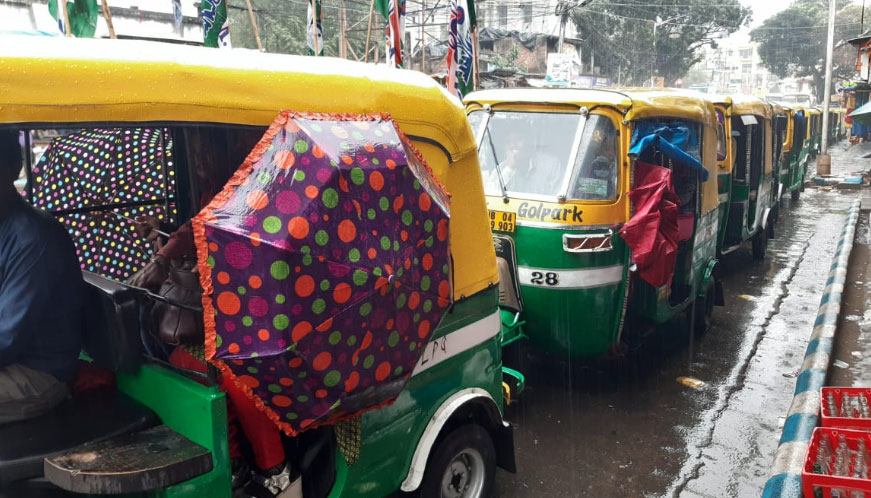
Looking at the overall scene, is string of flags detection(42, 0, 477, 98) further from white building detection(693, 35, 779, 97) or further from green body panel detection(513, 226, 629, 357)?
white building detection(693, 35, 779, 97)

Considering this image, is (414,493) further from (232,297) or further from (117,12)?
(117,12)

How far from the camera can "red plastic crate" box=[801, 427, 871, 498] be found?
328 cm

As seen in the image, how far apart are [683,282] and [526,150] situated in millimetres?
2099

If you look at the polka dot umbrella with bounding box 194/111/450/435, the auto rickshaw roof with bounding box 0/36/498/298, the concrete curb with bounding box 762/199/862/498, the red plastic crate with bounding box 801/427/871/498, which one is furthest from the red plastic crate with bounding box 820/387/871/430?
the polka dot umbrella with bounding box 194/111/450/435

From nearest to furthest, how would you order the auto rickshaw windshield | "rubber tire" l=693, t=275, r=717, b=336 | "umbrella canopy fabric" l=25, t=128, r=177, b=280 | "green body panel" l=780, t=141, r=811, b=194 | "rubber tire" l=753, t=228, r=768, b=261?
"umbrella canopy fabric" l=25, t=128, r=177, b=280 < the auto rickshaw windshield < "rubber tire" l=693, t=275, r=717, b=336 < "rubber tire" l=753, t=228, r=768, b=261 < "green body panel" l=780, t=141, r=811, b=194

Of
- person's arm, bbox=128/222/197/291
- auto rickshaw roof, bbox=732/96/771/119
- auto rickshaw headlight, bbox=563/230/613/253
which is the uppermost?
auto rickshaw roof, bbox=732/96/771/119

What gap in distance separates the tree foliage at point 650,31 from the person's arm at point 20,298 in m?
37.7

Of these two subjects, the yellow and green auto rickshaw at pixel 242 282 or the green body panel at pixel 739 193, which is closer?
the yellow and green auto rickshaw at pixel 242 282

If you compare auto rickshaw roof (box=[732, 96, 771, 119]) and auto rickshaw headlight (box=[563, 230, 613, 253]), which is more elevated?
auto rickshaw roof (box=[732, 96, 771, 119])

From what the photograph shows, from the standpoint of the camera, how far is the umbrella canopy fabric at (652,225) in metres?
5.18

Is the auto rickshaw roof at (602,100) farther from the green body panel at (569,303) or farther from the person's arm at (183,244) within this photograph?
the person's arm at (183,244)

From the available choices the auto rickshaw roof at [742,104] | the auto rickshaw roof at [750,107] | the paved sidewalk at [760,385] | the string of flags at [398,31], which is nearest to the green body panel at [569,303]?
the paved sidewalk at [760,385]

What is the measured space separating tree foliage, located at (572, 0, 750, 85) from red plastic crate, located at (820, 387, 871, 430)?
35468 millimetres

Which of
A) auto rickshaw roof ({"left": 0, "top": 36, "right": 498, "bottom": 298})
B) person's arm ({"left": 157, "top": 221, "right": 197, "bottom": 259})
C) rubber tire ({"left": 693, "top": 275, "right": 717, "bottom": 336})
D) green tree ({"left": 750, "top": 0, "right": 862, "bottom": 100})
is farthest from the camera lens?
green tree ({"left": 750, "top": 0, "right": 862, "bottom": 100})
